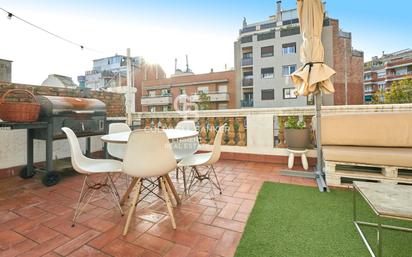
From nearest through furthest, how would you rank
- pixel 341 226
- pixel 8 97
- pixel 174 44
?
1. pixel 341 226
2. pixel 8 97
3. pixel 174 44

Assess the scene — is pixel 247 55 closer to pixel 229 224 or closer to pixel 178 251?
pixel 229 224

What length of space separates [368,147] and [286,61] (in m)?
17.3

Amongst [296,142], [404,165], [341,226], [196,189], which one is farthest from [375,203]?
[296,142]

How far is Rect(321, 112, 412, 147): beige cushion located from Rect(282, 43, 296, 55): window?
57.0 ft

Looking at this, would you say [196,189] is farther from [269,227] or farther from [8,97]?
[8,97]

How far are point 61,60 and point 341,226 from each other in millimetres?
8630

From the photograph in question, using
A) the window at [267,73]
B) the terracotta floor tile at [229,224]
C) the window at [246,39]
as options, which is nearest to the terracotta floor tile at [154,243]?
the terracotta floor tile at [229,224]

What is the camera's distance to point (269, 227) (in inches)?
69.7

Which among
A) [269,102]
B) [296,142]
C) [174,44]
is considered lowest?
[296,142]

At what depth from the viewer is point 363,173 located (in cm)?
251

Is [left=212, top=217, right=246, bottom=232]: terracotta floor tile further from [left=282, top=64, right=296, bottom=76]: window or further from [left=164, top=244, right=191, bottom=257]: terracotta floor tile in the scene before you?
[left=282, top=64, right=296, bottom=76]: window

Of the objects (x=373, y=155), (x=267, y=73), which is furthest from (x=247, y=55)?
(x=373, y=155)

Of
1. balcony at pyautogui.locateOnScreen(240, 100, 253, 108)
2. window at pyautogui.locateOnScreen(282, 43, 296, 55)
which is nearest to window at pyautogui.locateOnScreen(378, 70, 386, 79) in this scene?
window at pyautogui.locateOnScreen(282, 43, 296, 55)

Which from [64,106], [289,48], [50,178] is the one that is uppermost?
[289,48]
